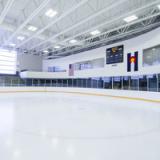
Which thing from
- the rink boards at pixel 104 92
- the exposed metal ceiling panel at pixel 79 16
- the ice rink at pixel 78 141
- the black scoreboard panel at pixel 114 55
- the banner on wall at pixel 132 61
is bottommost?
the ice rink at pixel 78 141

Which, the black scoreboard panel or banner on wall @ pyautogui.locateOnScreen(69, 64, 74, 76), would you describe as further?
banner on wall @ pyautogui.locateOnScreen(69, 64, 74, 76)

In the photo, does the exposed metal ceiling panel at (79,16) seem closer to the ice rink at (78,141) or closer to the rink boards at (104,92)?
the rink boards at (104,92)

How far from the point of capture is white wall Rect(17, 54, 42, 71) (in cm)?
2395

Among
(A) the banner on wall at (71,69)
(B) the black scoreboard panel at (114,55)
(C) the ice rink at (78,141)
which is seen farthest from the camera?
(A) the banner on wall at (71,69)

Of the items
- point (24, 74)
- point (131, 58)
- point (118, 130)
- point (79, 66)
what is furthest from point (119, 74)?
point (24, 74)

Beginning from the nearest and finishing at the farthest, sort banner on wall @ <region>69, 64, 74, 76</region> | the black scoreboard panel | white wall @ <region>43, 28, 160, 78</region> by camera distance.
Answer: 1. white wall @ <region>43, 28, 160, 78</region>
2. the black scoreboard panel
3. banner on wall @ <region>69, 64, 74, 76</region>

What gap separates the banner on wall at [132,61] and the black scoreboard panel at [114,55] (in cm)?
89

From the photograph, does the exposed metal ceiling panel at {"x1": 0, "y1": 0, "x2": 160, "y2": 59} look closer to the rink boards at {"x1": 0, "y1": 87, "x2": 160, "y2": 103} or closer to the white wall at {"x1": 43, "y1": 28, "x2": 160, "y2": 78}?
the white wall at {"x1": 43, "y1": 28, "x2": 160, "y2": 78}

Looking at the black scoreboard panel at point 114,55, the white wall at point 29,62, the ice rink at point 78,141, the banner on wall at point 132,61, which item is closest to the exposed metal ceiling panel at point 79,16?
the black scoreboard panel at point 114,55

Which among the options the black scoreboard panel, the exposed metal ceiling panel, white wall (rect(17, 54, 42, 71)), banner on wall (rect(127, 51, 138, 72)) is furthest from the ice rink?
white wall (rect(17, 54, 42, 71))

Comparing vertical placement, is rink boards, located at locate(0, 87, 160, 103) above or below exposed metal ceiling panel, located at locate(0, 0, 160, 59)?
below

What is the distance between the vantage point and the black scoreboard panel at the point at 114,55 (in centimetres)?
1455

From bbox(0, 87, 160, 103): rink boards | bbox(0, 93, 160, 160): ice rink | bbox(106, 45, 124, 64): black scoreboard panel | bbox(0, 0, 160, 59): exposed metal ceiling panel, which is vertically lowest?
bbox(0, 93, 160, 160): ice rink

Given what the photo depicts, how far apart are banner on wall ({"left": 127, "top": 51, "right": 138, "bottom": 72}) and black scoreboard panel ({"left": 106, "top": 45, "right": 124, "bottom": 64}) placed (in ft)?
2.91
